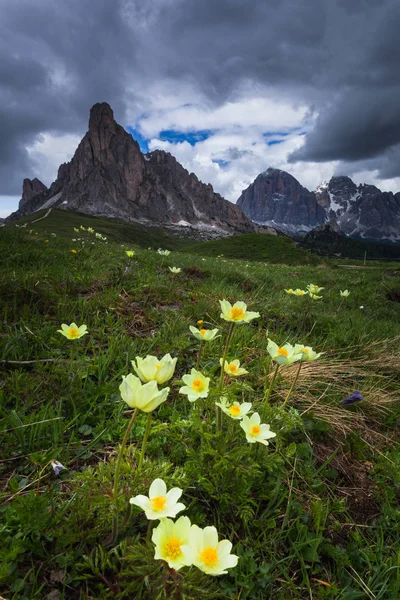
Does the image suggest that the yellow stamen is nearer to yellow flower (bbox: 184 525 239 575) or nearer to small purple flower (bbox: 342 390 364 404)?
yellow flower (bbox: 184 525 239 575)

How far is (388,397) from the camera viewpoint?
2.66 m

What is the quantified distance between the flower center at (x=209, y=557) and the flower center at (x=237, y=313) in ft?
3.88

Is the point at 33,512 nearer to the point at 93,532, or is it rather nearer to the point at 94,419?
the point at 93,532

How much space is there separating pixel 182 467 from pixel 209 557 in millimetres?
598

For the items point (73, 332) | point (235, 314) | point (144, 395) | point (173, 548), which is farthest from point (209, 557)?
point (73, 332)

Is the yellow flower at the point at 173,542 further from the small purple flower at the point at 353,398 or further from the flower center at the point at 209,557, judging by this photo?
the small purple flower at the point at 353,398

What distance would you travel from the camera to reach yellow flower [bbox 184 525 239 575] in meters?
0.95

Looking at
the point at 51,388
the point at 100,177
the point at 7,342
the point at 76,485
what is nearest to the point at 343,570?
the point at 76,485

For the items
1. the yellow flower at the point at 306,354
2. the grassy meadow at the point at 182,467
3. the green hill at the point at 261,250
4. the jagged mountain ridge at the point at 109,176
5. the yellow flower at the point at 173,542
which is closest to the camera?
the yellow flower at the point at 173,542

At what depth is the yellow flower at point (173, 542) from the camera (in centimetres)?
94

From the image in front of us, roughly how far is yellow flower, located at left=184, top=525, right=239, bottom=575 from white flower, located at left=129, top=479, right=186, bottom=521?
88 millimetres

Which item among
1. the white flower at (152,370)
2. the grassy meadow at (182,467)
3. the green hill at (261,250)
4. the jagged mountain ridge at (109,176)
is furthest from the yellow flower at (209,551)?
the jagged mountain ridge at (109,176)

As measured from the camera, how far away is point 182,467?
5.13 ft

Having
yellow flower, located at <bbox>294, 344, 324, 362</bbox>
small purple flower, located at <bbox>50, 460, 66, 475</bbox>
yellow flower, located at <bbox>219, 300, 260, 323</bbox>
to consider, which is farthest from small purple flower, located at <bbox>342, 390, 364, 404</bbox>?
small purple flower, located at <bbox>50, 460, 66, 475</bbox>
